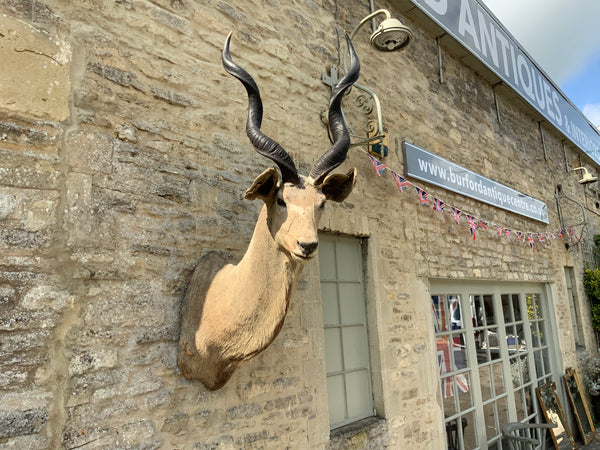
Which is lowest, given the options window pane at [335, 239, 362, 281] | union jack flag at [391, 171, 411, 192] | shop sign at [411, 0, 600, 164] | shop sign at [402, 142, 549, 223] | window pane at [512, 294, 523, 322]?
window pane at [512, 294, 523, 322]

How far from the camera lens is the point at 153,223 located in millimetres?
2635

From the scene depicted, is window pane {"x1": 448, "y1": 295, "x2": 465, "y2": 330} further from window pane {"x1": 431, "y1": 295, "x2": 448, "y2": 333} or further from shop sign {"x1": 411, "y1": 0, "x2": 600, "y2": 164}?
shop sign {"x1": 411, "y1": 0, "x2": 600, "y2": 164}

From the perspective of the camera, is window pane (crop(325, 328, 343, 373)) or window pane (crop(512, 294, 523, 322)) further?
window pane (crop(512, 294, 523, 322))

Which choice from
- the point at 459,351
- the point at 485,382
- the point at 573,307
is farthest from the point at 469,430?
the point at 573,307

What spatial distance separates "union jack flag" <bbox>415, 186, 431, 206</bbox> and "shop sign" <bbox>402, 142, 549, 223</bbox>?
9.1 inches

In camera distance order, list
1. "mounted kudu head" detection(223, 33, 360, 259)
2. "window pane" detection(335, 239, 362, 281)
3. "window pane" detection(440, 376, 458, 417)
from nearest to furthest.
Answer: "mounted kudu head" detection(223, 33, 360, 259) → "window pane" detection(335, 239, 362, 281) → "window pane" detection(440, 376, 458, 417)

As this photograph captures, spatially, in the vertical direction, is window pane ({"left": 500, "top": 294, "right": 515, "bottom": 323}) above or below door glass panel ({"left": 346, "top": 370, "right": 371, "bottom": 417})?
above

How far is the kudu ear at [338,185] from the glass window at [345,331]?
1445 mm

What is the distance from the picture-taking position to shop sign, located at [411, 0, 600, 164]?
19.7 feet

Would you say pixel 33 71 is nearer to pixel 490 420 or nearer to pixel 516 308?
pixel 490 420

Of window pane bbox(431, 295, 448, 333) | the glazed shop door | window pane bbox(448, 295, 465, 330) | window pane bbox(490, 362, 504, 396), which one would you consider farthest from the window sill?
window pane bbox(490, 362, 504, 396)

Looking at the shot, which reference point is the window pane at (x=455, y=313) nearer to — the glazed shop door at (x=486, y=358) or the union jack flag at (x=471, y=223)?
the glazed shop door at (x=486, y=358)

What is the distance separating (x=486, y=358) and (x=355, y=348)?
9.61 feet

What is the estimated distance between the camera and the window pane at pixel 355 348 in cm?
392
